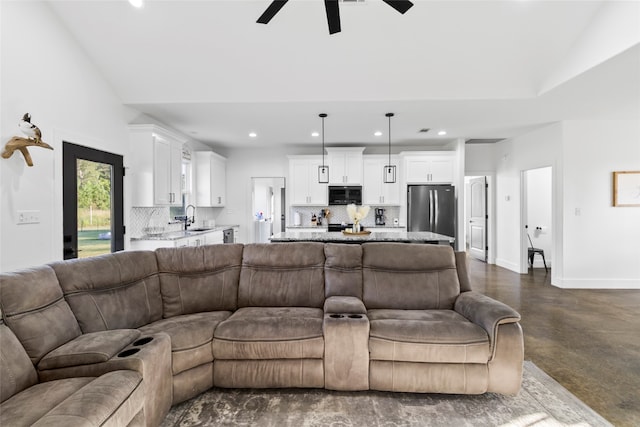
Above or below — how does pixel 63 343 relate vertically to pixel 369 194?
below

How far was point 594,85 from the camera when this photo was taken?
376 cm

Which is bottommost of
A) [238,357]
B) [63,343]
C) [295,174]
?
[238,357]

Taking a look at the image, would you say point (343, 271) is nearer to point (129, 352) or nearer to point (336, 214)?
point (129, 352)

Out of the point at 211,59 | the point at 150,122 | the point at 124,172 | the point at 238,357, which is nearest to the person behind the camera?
the point at 238,357

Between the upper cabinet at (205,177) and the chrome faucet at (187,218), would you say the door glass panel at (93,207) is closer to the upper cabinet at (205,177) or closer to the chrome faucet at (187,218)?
the chrome faucet at (187,218)

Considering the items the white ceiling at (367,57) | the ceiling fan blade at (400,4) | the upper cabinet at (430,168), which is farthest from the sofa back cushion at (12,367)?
the upper cabinet at (430,168)

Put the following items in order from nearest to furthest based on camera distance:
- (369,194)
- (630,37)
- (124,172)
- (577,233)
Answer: (630,37) → (124,172) → (577,233) → (369,194)

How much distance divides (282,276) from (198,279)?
710 millimetres

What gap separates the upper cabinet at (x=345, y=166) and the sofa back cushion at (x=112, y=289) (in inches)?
183

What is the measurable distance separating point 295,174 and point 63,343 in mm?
5462

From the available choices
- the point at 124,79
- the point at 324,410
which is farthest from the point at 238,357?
the point at 124,79

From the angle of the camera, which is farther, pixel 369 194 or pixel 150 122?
pixel 369 194

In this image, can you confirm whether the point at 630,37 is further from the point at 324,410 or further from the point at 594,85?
the point at 324,410

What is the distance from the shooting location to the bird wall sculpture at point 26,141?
267 centimetres
